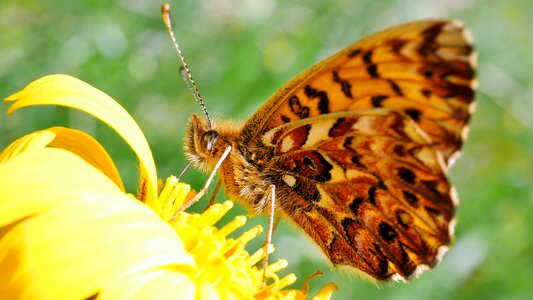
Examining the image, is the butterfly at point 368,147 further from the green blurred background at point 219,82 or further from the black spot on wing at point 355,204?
the green blurred background at point 219,82

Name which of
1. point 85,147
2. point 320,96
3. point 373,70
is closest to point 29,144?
point 85,147

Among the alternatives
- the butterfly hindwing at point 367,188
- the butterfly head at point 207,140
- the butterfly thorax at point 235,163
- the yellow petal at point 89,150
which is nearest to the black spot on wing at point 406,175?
the butterfly hindwing at point 367,188

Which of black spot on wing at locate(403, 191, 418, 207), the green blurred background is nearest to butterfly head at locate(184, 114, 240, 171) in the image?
black spot on wing at locate(403, 191, 418, 207)

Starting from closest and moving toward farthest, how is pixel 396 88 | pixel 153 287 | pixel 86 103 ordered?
1. pixel 153 287
2. pixel 86 103
3. pixel 396 88

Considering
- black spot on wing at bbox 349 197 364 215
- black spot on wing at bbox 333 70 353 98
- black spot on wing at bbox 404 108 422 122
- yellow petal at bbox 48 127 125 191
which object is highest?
yellow petal at bbox 48 127 125 191

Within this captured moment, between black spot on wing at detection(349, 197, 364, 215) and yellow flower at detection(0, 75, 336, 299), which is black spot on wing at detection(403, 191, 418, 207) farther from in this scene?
yellow flower at detection(0, 75, 336, 299)

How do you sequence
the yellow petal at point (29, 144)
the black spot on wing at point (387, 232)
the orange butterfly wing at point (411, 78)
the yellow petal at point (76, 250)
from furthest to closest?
the black spot on wing at point (387, 232)
the orange butterfly wing at point (411, 78)
the yellow petal at point (29, 144)
the yellow petal at point (76, 250)

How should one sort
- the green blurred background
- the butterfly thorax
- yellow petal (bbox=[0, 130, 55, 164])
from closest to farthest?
yellow petal (bbox=[0, 130, 55, 164]), the butterfly thorax, the green blurred background

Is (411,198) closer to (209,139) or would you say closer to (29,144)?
(209,139)
